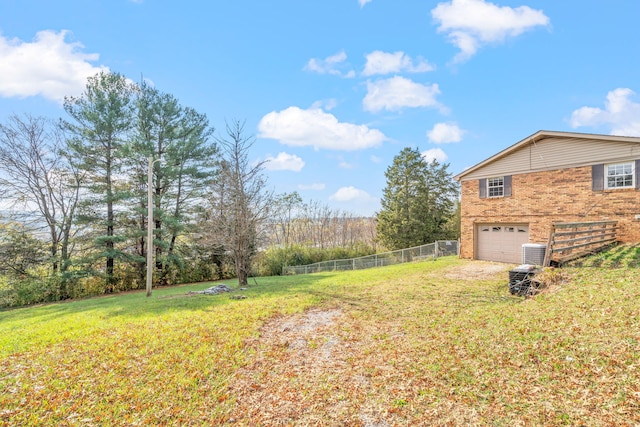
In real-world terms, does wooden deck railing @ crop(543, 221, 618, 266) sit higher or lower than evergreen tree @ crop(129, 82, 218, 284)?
lower

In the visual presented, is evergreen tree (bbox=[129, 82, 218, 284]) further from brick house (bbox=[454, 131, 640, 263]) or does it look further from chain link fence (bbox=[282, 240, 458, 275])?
brick house (bbox=[454, 131, 640, 263])

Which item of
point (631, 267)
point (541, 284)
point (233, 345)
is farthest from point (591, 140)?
point (233, 345)

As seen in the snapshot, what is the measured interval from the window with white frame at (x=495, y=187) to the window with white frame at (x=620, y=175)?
3658 millimetres

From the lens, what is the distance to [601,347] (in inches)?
157

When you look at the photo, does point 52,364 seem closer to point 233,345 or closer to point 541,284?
point 233,345

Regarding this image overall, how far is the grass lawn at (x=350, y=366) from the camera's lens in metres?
3.28

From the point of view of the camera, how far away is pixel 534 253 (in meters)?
10.5

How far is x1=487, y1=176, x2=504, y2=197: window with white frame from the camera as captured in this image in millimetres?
14117

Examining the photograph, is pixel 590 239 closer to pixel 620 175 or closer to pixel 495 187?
pixel 620 175

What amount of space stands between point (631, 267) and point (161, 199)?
2302cm

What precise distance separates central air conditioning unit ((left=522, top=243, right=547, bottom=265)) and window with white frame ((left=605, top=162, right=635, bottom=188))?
150 inches

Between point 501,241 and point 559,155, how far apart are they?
4.37 meters

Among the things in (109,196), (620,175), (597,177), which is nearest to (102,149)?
(109,196)

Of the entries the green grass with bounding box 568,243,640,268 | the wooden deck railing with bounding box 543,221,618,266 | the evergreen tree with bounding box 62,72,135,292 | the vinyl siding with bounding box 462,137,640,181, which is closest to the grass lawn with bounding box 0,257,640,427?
the green grass with bounding box 568,243,640,268
